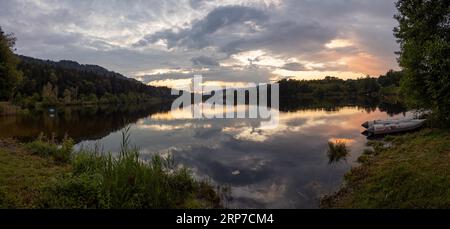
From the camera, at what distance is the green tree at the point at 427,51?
1495cm

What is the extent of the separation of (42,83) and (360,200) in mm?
137060

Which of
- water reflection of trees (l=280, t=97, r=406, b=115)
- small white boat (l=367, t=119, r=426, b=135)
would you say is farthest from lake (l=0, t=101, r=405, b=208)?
water reflection of trees (l=280, t=97, r=406, b=115)

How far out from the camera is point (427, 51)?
15141mm

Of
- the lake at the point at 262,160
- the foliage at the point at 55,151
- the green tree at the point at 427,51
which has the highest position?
the green tree at the point at 427,51

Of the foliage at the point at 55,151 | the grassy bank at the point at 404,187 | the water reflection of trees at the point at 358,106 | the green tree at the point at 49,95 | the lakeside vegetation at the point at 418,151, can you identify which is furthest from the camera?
the green tree at the point at 49,95

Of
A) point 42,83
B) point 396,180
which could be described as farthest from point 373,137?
point 42,83

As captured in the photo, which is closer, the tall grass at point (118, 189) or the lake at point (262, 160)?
the tall grass at point (118, 189)

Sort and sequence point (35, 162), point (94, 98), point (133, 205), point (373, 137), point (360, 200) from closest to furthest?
point (133, 205) → point (360, 200) → point (35, 162) → point (373, 137) → point (94, 98)

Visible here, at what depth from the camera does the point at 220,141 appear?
1302 inches

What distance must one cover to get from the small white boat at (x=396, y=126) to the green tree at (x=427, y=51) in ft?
42.3

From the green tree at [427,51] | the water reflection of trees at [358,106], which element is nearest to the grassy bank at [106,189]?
the green tree at [427,51]

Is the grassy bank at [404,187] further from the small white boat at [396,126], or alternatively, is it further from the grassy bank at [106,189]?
the small white boat at [396,126]
